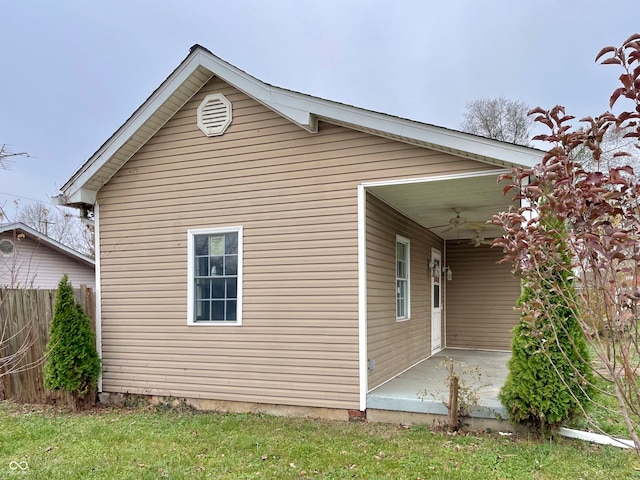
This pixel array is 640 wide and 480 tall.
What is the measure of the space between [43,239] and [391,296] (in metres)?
10.3

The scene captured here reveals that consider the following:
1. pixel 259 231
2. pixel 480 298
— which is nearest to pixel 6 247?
pixel 259 231

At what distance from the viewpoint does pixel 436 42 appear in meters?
22.2

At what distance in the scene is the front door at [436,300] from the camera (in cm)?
928

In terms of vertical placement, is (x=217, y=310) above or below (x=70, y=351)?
above

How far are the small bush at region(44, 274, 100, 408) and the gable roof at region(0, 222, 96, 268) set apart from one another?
534cm

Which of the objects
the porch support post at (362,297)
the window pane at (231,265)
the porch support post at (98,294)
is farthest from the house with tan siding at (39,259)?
the porch support post at (362,297)

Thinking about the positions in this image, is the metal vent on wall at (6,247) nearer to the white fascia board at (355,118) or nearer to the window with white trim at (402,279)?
the white fascia board at (355,118)

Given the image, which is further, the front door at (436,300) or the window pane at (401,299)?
the front door at (436,300)

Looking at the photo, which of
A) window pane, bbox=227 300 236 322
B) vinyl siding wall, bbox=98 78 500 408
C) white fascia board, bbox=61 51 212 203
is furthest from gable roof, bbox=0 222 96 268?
window pane, bbox=227 300 236 322

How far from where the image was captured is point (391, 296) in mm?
6723

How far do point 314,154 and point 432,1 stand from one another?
1266 cm

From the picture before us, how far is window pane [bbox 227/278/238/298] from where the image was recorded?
6.14 metres

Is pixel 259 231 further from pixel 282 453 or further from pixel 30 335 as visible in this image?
pixel 30 335

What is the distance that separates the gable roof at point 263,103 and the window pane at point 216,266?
2005mm
